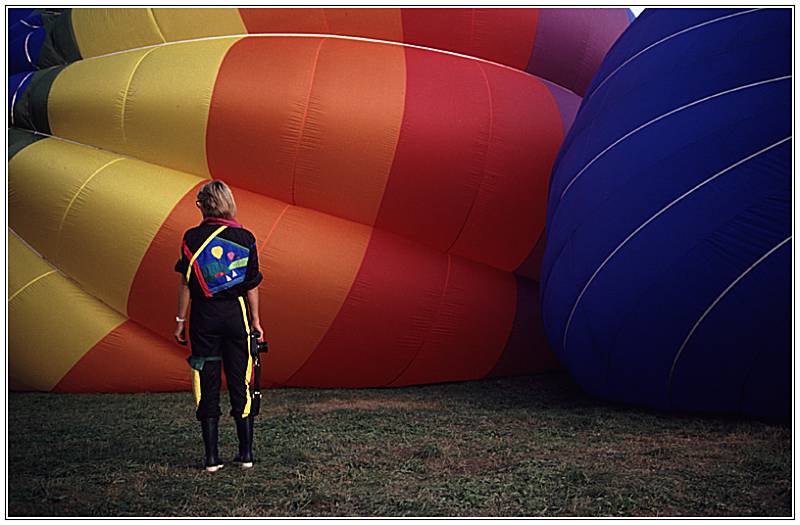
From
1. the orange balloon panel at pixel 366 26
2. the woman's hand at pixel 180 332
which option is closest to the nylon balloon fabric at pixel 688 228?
the orange balloon panel at pixel 366 26

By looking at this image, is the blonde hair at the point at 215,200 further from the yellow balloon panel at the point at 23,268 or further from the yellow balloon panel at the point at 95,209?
the yellow balloon panel at the point at 23,268

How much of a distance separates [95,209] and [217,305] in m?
1.87

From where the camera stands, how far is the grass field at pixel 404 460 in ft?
8.46

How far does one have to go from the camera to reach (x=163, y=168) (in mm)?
4641

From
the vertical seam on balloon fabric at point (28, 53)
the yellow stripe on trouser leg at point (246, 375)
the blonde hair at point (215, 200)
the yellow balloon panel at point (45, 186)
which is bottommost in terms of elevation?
the yellow stripe on trouser leg at point (246, 375)

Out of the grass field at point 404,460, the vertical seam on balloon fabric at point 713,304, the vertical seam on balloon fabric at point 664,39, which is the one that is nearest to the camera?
the grass field at point 404,460

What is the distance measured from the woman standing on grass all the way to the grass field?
224 mm

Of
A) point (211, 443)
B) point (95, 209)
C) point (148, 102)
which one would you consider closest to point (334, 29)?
point (148, 102)

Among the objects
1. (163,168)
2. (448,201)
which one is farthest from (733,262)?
(163,168)

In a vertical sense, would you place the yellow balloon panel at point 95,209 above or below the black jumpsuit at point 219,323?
above

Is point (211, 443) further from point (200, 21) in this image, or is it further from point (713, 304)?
point (200, 21)

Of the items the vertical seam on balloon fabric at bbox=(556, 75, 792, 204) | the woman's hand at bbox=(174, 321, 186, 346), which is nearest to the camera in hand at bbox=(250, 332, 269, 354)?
the woman's hand at bbox=(174, 321, 186, 346)

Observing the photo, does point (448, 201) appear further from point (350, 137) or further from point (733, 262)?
point (733, 262)

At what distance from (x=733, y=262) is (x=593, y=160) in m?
0.82
